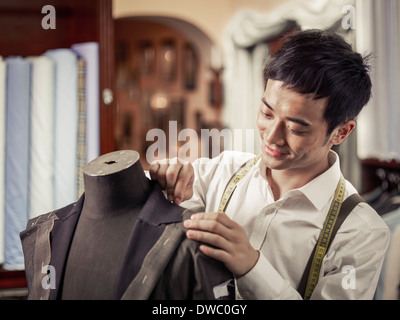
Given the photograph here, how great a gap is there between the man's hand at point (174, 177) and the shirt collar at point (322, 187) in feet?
0.71

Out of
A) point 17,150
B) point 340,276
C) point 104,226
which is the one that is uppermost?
point 17,150

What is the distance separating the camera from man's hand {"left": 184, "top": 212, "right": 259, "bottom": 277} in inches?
30.7

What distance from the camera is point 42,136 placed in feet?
4.14

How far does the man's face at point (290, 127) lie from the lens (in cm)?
84

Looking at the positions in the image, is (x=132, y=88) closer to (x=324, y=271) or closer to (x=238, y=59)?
(x=238, y=59)

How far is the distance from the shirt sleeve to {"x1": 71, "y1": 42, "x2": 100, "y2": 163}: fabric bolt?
0.63 metres

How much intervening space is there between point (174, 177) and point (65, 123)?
19.1 inches

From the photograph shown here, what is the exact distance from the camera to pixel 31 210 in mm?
1251

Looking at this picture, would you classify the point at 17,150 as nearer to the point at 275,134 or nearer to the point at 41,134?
the point at 41,134

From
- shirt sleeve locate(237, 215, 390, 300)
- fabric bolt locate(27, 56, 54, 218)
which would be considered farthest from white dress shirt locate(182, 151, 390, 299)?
fabric bolt locate(27, 56, 54, 218)

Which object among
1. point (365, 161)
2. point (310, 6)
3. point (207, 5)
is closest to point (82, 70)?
point (207, 5)

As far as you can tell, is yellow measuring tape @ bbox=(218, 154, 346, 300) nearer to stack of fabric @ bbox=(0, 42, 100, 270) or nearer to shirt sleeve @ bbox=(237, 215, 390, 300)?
shirt sleeve @ bbox=(237, 215, 390, 300)

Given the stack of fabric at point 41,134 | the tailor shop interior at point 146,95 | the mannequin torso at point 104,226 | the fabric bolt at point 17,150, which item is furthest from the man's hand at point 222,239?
the fabric bolt at point 17,150

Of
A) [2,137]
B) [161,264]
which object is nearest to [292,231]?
[161,264]
